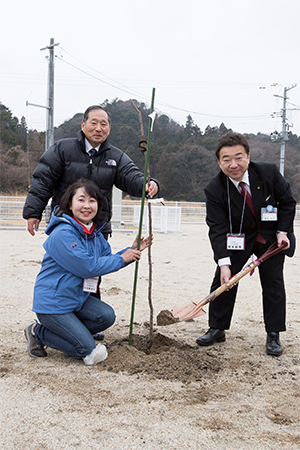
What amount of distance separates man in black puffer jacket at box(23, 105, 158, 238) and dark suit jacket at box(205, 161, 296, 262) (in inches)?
18.7

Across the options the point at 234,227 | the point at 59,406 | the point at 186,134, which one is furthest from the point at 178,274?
the point at 186,134

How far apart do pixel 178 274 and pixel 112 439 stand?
4155mm

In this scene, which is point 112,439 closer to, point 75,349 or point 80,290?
point 75,349

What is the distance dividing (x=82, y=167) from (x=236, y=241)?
3.90 ft

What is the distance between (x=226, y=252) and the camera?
9.07 feet

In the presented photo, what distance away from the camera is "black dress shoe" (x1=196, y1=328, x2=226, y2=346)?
2865mm

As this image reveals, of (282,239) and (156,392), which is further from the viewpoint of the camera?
(282,239)

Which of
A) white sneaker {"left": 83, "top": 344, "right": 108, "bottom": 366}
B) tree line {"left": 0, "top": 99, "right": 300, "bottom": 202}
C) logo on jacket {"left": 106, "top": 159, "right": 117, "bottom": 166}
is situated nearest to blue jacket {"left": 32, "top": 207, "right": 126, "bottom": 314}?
white sneaker {"left": 83, "top": 344, "right": 108, "bottom": 366}

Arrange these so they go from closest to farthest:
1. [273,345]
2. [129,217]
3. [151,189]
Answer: [151,189] → [273,345] → [129,217]

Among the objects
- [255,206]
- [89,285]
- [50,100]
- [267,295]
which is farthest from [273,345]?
[50,100]

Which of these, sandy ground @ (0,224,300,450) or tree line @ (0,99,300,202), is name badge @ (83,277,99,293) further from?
tree line @ (0,99,300,202)

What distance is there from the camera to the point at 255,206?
2748 millimetres

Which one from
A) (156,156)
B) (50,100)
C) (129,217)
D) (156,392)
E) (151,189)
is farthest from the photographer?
(156,156)

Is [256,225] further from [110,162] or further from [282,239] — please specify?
[110,162]
